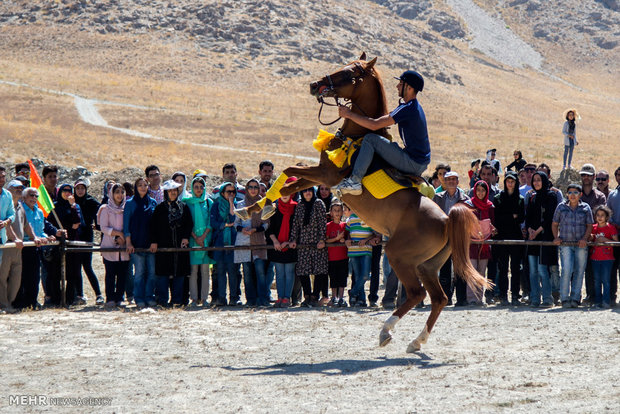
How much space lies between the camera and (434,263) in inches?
351

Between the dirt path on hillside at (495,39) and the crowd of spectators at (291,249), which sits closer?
the crowd of spectators at (291,249)

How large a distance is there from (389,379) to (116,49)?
7826 cm

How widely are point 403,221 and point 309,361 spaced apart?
186cm

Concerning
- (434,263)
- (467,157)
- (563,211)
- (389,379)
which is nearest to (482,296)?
(563,211)

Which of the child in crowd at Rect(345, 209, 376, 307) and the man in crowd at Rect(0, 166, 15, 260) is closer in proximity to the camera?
the man in crowd at Rect(0, 166, 15, 260)

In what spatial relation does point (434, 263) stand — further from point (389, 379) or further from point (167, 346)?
point (167, 346)

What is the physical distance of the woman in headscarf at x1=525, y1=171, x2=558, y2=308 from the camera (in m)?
12.3

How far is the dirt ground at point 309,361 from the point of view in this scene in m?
6.46

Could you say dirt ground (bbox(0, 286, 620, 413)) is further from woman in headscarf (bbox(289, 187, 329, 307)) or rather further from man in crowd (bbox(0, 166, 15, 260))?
man in crowd (bbox(0, 166, 15, 260))

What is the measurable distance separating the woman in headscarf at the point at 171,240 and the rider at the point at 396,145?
4.42 metres

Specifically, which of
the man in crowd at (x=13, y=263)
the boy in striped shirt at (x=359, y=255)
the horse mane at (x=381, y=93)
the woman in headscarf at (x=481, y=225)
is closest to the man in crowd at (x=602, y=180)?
the woman in headscarf at (x=481, y=225)

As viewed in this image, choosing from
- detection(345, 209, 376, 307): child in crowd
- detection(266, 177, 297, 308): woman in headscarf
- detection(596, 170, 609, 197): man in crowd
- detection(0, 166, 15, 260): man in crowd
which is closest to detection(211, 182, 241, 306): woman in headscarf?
detection(266, 177, 297, 308): woman in headscarf

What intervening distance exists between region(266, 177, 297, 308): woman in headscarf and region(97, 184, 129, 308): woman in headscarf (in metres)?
2.39

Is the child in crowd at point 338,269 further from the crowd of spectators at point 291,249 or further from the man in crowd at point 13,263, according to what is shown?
the man in crowd at point 13,263
